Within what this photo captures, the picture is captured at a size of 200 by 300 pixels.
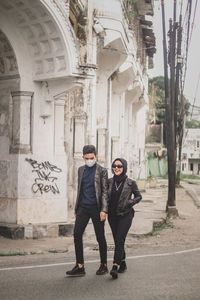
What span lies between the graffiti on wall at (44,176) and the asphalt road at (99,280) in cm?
251

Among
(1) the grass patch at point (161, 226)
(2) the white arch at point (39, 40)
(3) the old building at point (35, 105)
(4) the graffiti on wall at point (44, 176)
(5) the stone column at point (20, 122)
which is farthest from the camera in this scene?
(1) the grass patch at point (161, 226)

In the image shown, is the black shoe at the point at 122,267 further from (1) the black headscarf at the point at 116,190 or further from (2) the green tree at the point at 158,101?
(2) the green tree at the point at 158,101

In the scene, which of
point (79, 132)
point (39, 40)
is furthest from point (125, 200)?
point (79, 132)

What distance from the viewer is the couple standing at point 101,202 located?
810 centimetres

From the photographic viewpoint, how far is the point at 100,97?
22547 mm

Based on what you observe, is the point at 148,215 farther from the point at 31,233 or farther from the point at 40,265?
the point at 40,265

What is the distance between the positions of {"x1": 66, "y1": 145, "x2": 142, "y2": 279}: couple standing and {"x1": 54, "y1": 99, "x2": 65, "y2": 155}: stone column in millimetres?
4646

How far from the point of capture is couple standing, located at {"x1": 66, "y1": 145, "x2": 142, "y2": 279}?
8102 millimetres

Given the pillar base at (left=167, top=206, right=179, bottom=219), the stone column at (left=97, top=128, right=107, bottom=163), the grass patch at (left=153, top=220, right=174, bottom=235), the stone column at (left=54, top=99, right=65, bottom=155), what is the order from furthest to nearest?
1. the stone column at (left=97, top=128, right=107, bottom=163)
2. the pillar base at (left=167, top=206, right=179, bottom=219)
3. the grass patch at (left=153, top=220, right=174, bottom=235)
4. the stone column at (left=54, top=99, right=65, bottom=155)

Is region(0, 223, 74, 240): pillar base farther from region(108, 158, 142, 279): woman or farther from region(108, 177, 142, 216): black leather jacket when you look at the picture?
region(108, 177, 142, 216): black leather jacket

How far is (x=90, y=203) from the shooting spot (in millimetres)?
8133

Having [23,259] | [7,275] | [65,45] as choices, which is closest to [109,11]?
[65,45]

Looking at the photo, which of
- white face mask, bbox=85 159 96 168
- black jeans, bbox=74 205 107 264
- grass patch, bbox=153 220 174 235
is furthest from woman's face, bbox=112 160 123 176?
grass patch, bbox=153 220 174 235

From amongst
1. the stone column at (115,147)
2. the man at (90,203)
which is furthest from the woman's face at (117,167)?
the stone column at (115,147)
